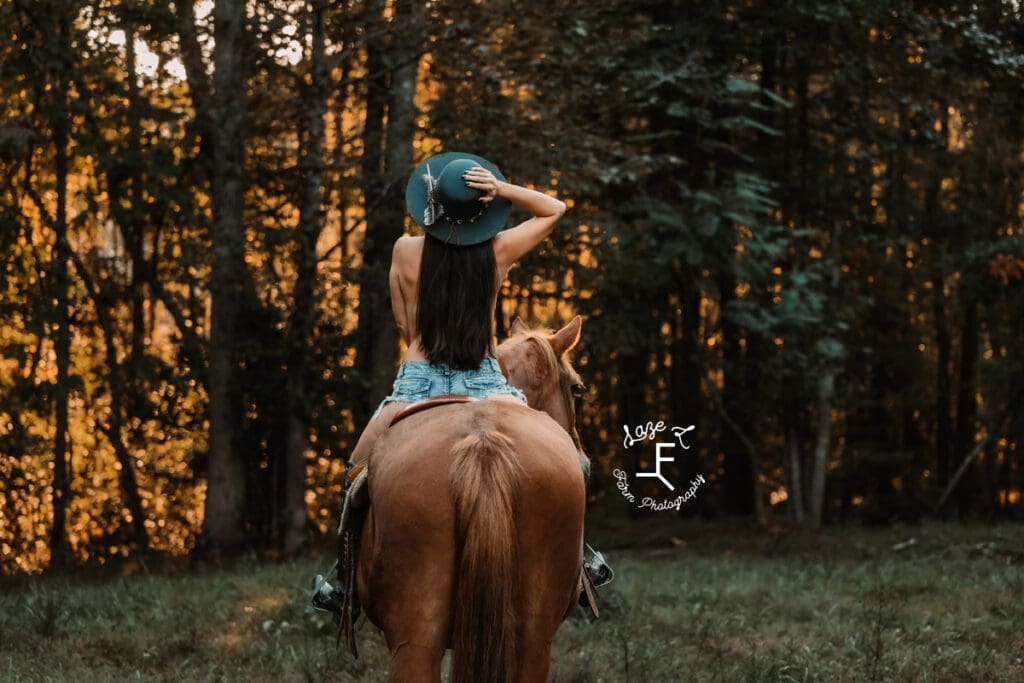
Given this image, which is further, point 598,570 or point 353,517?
point 598,570

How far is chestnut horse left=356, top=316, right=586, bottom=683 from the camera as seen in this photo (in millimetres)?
3568

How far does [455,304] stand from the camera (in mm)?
4266

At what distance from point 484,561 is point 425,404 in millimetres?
712

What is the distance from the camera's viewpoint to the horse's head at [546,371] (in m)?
4.98

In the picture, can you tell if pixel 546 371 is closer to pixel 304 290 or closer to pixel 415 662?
pixel 415 662

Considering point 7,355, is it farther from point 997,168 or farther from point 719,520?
point 997,168

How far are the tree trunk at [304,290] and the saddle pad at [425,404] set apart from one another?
8674 millimetres

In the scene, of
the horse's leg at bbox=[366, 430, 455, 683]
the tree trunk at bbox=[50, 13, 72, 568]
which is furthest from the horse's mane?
the tree trunk at bbox=[50, 13, 72, 568]

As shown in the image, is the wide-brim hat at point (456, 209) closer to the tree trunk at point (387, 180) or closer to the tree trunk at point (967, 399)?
the tree trunk at point (387, 180)

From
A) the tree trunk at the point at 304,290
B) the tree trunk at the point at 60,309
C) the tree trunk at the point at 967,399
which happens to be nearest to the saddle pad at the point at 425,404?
the tree trunk at the point at 304,290

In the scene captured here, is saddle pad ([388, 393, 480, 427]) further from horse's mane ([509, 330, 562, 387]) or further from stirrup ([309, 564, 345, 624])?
stirrup ([309, 564, 345, 624])

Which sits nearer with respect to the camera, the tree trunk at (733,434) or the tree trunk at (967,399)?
the tree trunk at (733,434)

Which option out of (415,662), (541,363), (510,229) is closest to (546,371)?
(541,363)

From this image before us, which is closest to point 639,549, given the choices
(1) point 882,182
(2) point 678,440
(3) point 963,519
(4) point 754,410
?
(4) point 754,410
